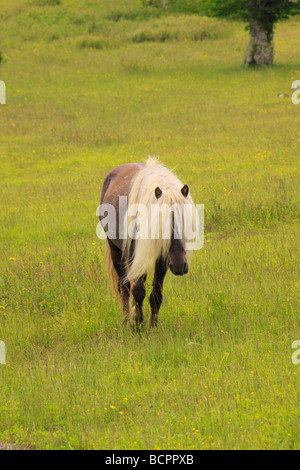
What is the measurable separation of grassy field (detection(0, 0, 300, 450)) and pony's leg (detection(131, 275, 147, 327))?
0.21 metres

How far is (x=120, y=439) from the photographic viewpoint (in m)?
4.03

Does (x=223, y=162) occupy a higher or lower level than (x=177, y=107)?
lower

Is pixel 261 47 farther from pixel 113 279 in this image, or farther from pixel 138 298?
pixel 138 298

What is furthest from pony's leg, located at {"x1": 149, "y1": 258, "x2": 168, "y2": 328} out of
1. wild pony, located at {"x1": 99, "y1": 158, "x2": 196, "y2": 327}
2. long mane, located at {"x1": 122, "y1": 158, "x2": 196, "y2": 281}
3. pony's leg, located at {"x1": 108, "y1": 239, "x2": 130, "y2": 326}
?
pony's leg, located at {"x1": 108, "y1": 239, "x2": 130, "y2": 326}

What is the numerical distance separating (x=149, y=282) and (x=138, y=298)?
7.52 feet

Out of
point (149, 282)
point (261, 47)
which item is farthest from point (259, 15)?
point (149, 282)

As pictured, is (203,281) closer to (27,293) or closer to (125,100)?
(27,293)

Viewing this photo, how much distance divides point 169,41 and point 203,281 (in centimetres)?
3456

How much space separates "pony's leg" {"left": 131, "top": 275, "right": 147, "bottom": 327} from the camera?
19.4 ft

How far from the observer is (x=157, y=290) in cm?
598

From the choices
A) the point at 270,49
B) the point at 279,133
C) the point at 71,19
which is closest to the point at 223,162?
the point at 279,133

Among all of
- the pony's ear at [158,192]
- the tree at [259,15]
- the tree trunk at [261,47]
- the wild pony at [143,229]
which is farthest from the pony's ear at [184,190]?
the tree trunk at [261,47]

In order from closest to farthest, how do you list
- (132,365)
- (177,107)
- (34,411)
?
(34,411) < (132,365) < (177,107)

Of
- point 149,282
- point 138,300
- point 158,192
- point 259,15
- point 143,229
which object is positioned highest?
point 259,15
